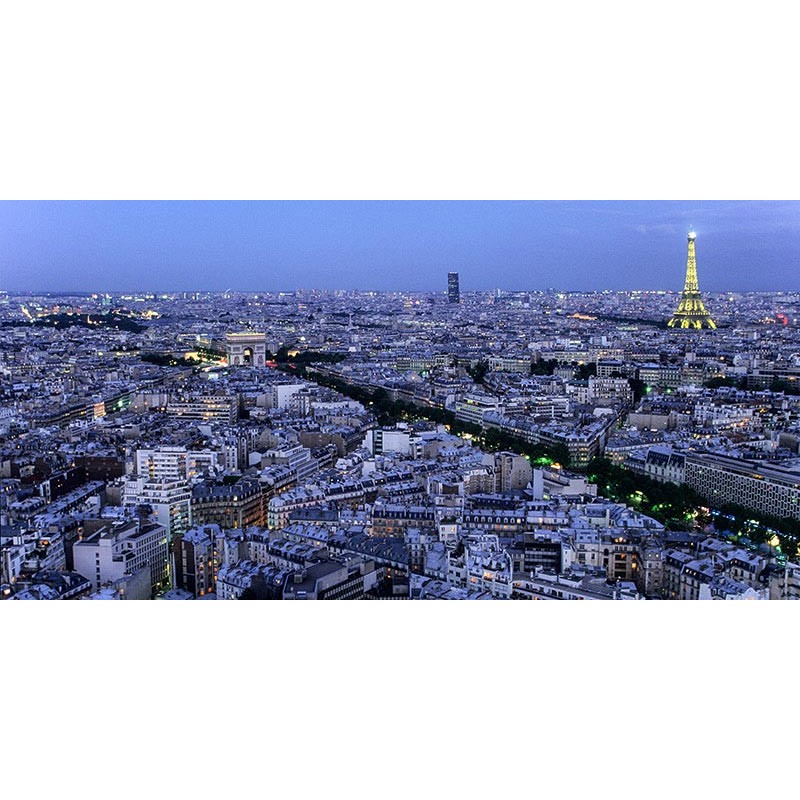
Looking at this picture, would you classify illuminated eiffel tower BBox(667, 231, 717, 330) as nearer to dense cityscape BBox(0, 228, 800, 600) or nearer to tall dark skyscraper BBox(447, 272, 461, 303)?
dense cityscape BBox(0, 228, 800, 600)

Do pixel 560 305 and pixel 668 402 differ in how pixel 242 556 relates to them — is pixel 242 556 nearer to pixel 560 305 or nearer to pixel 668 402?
pixel 668 402

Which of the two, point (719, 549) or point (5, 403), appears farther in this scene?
point (5, 403)

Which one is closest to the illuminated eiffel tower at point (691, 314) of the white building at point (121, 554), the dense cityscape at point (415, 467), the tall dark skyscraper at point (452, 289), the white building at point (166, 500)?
the dense cityscape at point (415, 467)

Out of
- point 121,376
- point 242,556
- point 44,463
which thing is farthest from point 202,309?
point 242,556

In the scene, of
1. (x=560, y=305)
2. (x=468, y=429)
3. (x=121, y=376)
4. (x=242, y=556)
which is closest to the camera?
(x=242, y=556)

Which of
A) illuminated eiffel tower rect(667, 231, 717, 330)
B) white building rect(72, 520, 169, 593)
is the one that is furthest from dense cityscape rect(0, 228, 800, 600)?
illuminated eiffel tower rect(667, 231, 717, 330)

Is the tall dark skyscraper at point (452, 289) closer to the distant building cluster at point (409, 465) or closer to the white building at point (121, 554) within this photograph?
the distant building cluster at point (409, 465)
